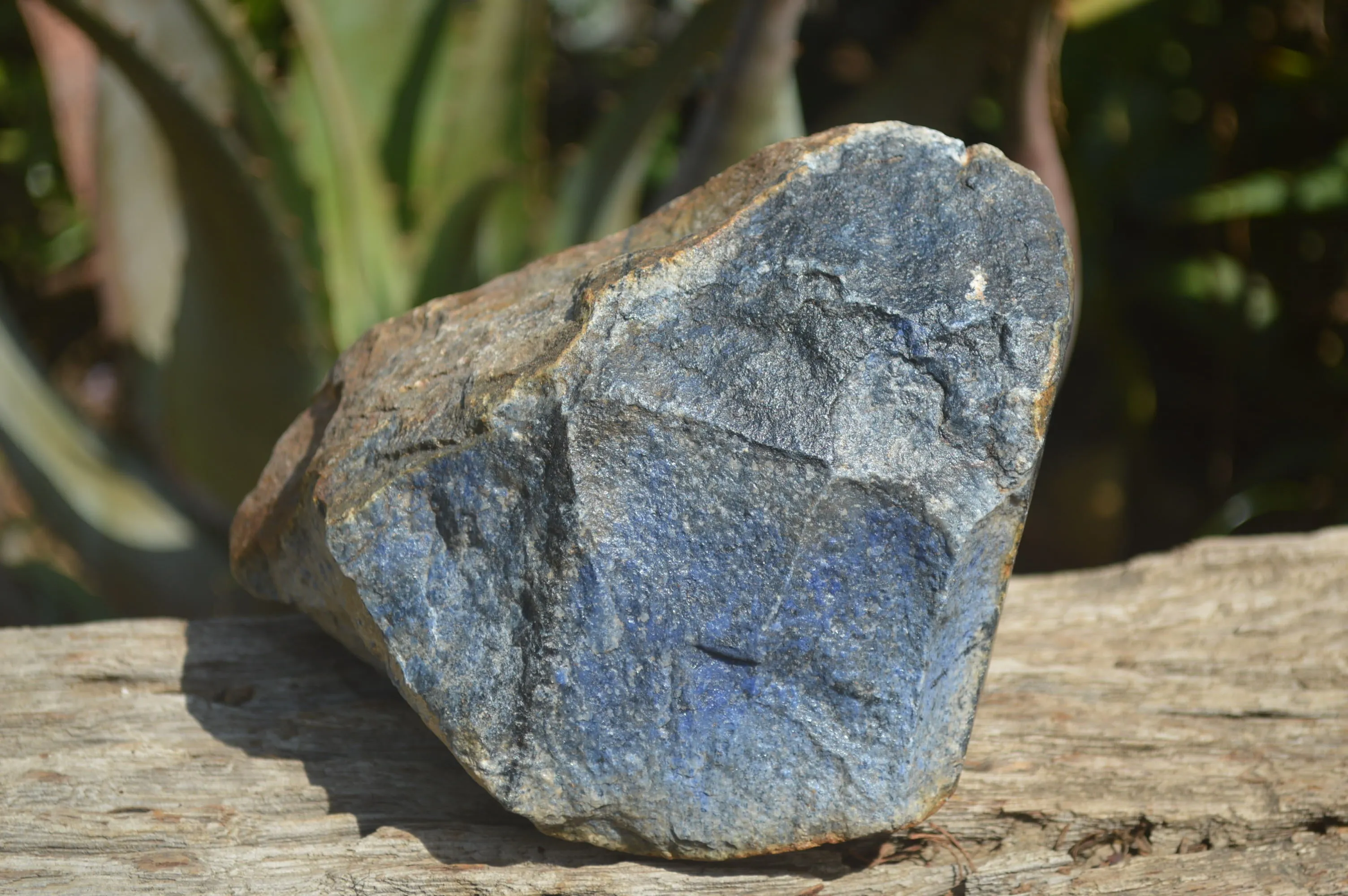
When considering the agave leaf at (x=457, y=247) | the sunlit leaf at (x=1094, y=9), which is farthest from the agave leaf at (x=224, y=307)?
the sunlit leaf at (x=1094, y=9)

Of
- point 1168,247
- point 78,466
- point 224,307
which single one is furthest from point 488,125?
point 1168,247

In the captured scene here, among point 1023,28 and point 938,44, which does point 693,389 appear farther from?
point 938,44

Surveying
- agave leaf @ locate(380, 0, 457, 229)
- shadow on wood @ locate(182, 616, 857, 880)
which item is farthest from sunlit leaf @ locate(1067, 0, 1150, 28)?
shadow on wood @ locate(182, 616, 857, 880)

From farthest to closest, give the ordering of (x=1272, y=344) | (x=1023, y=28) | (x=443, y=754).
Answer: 1. (x=1272, y=344)
2. (x=1023, y=28)
3. (x=443, y=754)

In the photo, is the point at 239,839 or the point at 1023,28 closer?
the point at 239,839

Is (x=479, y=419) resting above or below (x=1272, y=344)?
above

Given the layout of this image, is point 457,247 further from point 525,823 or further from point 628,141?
point 525,823

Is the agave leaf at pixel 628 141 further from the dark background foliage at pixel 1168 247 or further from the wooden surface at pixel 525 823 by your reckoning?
the wooden surface at pixel 525 823

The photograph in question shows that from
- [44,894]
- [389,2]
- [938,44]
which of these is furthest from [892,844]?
[389,2]

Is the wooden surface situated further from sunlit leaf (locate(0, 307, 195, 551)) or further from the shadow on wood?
sunlit leaf (locate(0, 307, 195, 551))
